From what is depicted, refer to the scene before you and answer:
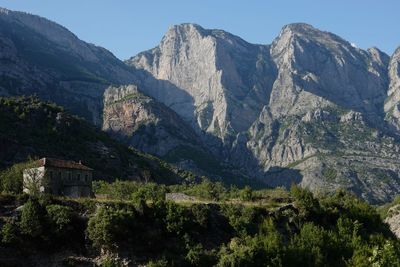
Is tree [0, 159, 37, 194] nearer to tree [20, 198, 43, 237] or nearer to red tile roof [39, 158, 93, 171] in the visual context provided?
red tile roof [39, 158, 93, 171]

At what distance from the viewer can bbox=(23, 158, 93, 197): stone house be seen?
89812 millimetres

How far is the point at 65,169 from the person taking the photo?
3834 inches

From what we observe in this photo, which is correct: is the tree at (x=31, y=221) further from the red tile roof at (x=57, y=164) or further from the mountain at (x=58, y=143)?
the mountain at (x=58, y=143)

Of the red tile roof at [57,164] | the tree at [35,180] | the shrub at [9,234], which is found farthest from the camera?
the red tile roof at [57,164]

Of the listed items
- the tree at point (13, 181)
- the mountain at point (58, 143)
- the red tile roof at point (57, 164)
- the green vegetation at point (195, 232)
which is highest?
the mountain at point (58, 143)

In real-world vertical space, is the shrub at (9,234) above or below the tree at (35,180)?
below

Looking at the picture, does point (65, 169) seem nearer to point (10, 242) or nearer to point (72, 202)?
point (72, 202)

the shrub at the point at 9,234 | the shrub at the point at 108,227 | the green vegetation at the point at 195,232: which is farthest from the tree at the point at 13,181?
the shrub at the point at 108,227

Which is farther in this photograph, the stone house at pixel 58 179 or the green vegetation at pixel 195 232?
the stone house at pixel 58 179

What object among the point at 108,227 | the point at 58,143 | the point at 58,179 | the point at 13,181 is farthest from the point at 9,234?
the point at 58,143

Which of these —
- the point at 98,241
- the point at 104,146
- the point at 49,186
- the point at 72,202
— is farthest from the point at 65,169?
the point at 104,146

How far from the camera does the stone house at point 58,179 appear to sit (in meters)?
89.8

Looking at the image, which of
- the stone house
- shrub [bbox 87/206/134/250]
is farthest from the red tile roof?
shrub [bbox 87/206/134/250]

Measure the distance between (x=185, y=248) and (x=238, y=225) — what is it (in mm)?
9415
